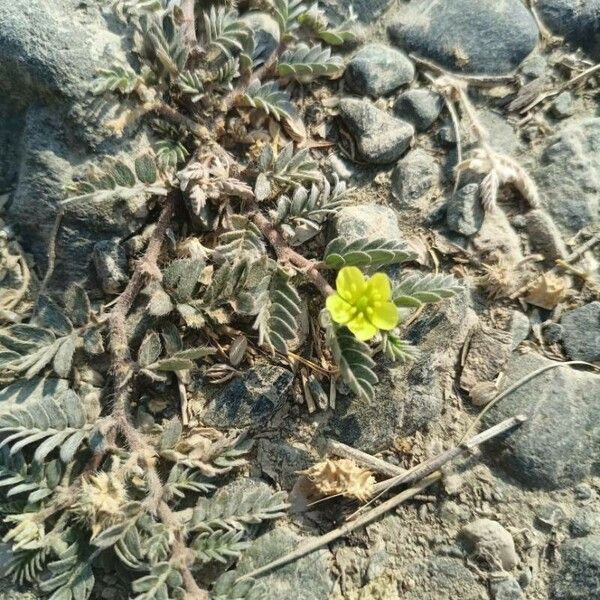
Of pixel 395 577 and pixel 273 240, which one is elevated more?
pixel 273 240

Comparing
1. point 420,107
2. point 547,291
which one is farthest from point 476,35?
point 547,291

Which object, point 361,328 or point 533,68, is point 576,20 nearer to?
point 533,68

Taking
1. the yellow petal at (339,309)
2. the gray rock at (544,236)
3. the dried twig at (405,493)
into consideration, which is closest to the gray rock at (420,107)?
the gray rock at (544,236)

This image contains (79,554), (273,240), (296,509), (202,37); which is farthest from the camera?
(202,37)

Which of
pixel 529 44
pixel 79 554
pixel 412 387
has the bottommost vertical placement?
pixel 79 554

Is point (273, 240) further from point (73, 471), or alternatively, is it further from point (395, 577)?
point (395, 577)

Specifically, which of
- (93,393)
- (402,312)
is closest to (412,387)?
(402,312)

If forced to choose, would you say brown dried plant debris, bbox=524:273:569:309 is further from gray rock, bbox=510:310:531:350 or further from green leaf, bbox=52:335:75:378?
green leaf, bbox=52:335:75:378
